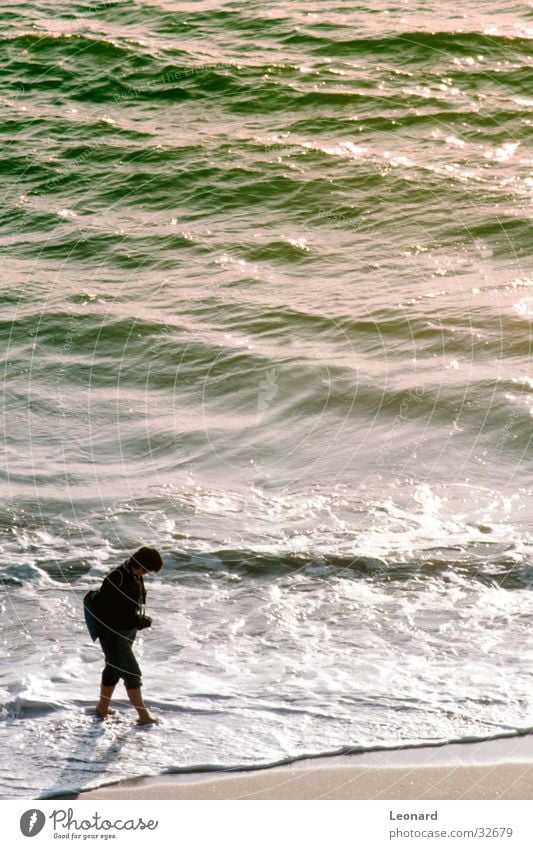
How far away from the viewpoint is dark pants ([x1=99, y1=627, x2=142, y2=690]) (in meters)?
9.80

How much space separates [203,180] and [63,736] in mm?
15176

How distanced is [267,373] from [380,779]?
31.7 feet

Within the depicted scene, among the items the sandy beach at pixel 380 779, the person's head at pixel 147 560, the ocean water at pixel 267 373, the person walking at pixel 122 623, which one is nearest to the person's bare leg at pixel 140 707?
the person walking at pixel 122 623

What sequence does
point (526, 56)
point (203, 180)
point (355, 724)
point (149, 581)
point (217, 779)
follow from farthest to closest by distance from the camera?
point (526, 56) → point (203, 180) → point (149, 581) → point (355, 724) → point (217, 779)

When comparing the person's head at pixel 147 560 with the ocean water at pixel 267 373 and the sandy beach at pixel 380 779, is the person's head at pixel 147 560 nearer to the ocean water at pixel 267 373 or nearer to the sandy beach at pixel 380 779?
the ocean water at pixel 267 373

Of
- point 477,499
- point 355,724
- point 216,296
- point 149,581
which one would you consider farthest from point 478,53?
point 355,724

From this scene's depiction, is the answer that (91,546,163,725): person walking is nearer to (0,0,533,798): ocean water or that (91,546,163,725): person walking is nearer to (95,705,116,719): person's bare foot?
(95,705,116,719): person's bare foot

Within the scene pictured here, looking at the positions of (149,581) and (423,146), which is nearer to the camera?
(149,581)

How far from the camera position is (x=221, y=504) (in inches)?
567

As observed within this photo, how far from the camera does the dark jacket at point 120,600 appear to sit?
31.5 feet

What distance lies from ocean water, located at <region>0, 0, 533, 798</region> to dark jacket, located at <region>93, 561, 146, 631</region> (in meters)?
0.92

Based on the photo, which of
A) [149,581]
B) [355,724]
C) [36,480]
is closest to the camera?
[355,724]

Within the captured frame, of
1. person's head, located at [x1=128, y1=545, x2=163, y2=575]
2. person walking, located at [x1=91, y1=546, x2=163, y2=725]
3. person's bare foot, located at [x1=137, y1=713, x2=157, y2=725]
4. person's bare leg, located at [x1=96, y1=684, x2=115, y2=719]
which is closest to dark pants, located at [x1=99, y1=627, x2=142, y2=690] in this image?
person walking, located at [x1=91, y1=546, x2=163, y2=725]

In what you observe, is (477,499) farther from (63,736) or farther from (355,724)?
(63,736)
